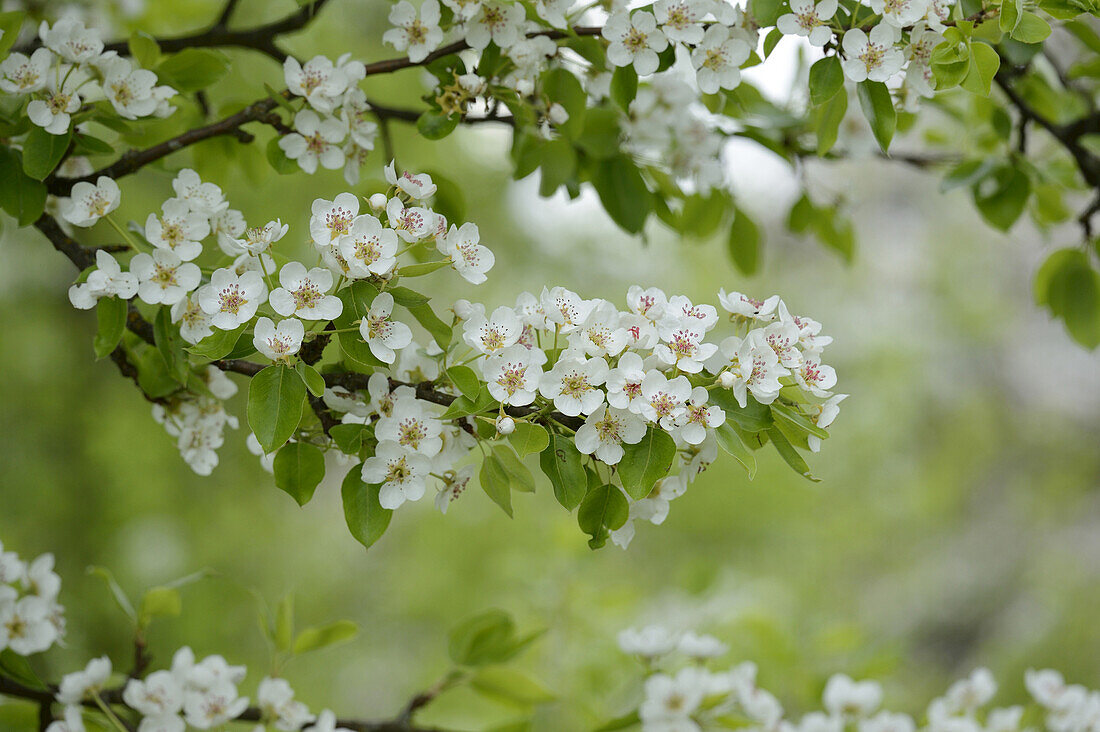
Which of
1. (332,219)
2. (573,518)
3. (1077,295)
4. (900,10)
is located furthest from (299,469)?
(573,518)

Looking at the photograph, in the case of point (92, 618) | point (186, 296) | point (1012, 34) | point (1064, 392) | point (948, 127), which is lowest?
point (92, 618)

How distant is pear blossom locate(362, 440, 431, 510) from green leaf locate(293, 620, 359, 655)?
28 cm

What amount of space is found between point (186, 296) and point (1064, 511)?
367 centimetres

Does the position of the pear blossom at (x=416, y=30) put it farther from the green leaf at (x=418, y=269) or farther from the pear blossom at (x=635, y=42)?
the green leaf at (x=418, y=269)

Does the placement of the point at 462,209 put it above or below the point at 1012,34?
below

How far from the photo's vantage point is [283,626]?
731 mm

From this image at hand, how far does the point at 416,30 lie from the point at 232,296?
259 mm

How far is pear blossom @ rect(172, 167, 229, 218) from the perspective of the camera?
22.1 inches

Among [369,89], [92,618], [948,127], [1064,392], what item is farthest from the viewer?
[1064,392]

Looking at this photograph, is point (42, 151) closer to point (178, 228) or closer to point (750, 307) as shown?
point (178, 228)

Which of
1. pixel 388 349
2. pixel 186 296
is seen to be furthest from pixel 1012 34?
pixel 186 296

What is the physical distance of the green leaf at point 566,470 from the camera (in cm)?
47

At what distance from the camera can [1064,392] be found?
145 inches

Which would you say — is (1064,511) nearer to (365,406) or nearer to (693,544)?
(693,544)
